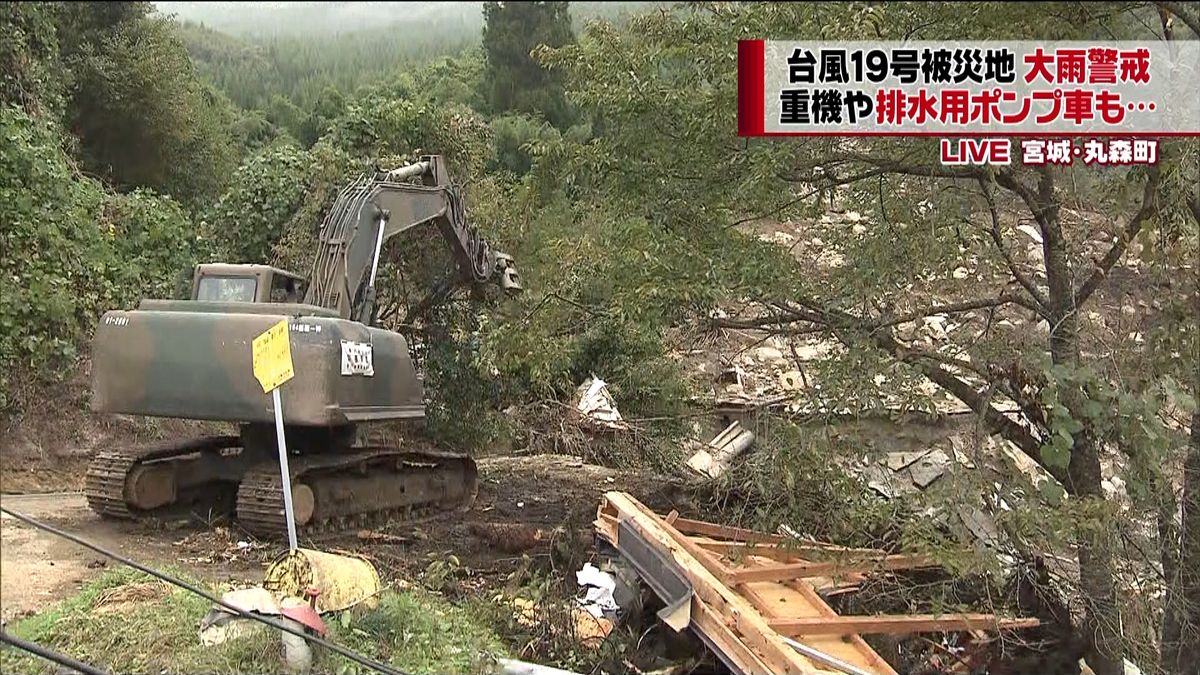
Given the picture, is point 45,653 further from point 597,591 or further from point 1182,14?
point 1182,14

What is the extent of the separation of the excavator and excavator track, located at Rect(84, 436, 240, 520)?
15mm

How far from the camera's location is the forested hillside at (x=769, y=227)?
170 inches

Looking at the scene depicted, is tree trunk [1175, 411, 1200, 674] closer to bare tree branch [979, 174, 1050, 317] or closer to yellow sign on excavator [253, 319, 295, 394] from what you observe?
bare tree branch [979, 174, 1050, 317]

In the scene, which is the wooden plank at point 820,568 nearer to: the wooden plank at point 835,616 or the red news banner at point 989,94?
the wooden plank at point 835,616

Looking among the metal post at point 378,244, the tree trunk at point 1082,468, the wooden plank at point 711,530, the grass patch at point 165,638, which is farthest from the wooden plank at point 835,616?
the metal post at point 378,244

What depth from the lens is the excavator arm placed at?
23.7 ft

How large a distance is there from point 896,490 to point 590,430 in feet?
19.9

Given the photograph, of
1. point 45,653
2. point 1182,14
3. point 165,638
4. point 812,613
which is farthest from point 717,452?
point 45,653

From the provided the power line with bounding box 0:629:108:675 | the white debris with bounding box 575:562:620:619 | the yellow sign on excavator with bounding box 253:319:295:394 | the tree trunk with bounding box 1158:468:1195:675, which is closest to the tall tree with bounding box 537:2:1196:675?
the tree trunk with bounding box 1158:468:1195:675

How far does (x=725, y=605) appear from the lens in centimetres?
529

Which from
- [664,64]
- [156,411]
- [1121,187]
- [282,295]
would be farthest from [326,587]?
[1121,187]

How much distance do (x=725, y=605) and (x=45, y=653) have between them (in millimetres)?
3157

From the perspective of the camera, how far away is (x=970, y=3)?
513 centimetres

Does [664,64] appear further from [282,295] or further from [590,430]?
[590,430]
